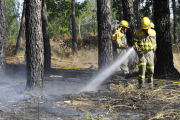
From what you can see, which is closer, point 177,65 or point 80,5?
point 177,65

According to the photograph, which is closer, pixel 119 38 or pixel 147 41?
pixel 147 41

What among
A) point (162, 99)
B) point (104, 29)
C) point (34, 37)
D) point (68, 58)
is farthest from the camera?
point (68, 58)

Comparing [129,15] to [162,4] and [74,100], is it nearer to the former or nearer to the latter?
[162,4]

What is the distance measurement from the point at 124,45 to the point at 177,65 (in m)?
5.53

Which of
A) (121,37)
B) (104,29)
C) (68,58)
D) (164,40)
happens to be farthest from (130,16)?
(68,58)

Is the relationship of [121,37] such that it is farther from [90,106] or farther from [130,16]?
[90,106]

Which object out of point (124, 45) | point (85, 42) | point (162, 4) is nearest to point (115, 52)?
point (124, 45)

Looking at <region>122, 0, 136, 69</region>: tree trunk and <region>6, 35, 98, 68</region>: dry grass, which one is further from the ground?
<region>122, 0, 136, 69</region>: tree trunk

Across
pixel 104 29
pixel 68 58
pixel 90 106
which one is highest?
pixel 104 29

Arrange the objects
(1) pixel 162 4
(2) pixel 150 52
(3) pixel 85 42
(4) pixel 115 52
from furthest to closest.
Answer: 1. (3) pixel 85 42
2. (1) pixel 162 4
3. (4) pixel 115 52
4. (2) pixel 150 52

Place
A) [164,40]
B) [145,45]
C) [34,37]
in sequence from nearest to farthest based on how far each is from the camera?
[34,37] < [145,45] < [164,40]

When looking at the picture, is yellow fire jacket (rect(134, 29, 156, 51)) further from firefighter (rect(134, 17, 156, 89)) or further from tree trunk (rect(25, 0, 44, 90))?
tree trunk (rect(25, 0, 44, 90))

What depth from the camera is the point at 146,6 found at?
26.0 meters

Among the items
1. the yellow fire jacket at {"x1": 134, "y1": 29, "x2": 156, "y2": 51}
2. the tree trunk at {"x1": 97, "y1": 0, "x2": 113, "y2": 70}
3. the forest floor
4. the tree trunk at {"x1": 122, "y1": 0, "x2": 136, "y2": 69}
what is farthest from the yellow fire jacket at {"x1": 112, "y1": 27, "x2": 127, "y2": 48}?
the tree trunk at {"x1": 122, "y1": 0, "x2": 136, "y2": 69}
